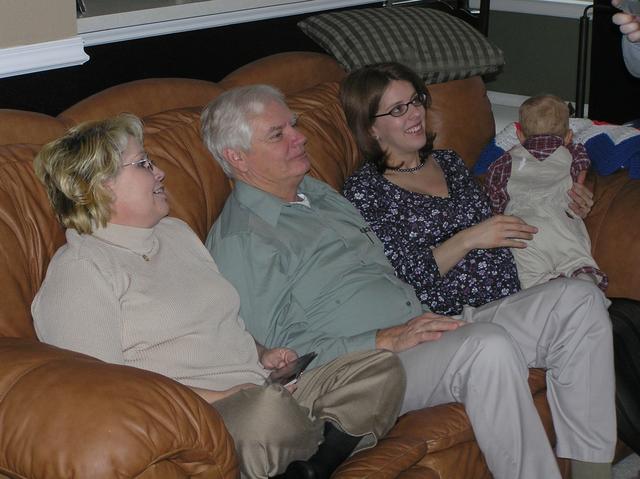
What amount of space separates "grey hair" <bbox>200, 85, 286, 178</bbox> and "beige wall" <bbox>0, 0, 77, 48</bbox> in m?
0.46

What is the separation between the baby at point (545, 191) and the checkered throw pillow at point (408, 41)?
310 mm

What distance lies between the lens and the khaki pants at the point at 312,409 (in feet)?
6.67

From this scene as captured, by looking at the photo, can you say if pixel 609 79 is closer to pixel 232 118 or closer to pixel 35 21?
pixel 232 118

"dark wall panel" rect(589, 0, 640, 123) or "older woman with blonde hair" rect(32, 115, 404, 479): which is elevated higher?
"older woman with blonde hair" rect(32, 115, 404, 479)

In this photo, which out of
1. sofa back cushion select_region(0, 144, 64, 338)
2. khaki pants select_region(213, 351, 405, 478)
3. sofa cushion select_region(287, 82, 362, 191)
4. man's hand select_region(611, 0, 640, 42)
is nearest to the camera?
khaki pants select_region(213, 351, 405, 478)

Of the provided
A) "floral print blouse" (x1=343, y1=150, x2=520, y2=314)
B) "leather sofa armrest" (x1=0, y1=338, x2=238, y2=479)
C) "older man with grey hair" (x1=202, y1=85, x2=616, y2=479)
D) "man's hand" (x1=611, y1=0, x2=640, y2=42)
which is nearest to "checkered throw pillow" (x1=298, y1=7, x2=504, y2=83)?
"floral print blouse" (x1=343, y1=150, x2=520, y2=314)

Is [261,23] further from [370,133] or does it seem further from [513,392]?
[513,392]

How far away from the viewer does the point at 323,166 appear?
9.84ft

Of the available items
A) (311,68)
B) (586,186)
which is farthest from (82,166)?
(586,186)

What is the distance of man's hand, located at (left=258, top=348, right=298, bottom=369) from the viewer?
2387mm

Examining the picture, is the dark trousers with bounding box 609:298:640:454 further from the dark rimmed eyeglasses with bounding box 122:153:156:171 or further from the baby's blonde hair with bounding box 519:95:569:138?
the dark rimmed eyeglasses with bounding box 122:153:156:171

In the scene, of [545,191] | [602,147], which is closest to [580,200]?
[545,191]

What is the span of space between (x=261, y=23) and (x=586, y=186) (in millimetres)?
1212

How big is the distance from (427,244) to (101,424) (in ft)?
4.35
